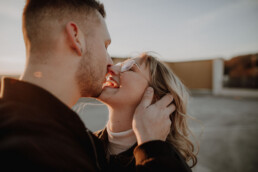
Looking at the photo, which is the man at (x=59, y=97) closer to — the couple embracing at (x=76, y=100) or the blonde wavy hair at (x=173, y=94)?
the couple embracing at (x=76, y=100)

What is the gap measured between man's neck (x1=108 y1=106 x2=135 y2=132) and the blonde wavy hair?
1.55ft

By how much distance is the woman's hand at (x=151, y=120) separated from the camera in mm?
1483

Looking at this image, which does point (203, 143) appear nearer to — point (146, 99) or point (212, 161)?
point (212, 161)

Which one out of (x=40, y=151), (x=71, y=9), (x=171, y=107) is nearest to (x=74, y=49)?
(x=71, y=9)

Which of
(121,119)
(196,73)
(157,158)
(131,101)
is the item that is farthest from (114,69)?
(196,73)

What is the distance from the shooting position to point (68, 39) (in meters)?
1.41

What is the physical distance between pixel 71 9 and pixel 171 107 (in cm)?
162

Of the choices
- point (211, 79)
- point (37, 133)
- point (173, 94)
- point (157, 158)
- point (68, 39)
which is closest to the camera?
point (37, 133)

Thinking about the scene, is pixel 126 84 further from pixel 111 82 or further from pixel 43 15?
pixel 43 15

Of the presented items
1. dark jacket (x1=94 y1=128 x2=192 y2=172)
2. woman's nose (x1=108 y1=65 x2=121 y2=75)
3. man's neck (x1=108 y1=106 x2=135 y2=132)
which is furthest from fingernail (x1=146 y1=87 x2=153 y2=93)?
dark jacket (x1=94 y1=128 x2=192 y2=172)

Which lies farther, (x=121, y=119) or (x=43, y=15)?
(x=121, y=119)

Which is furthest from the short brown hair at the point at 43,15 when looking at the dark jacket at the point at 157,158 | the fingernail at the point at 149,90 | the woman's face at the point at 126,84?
the dark jacket at the point at 157,158

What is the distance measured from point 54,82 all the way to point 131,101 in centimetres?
98

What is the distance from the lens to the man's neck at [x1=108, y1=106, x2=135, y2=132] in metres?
2.00
